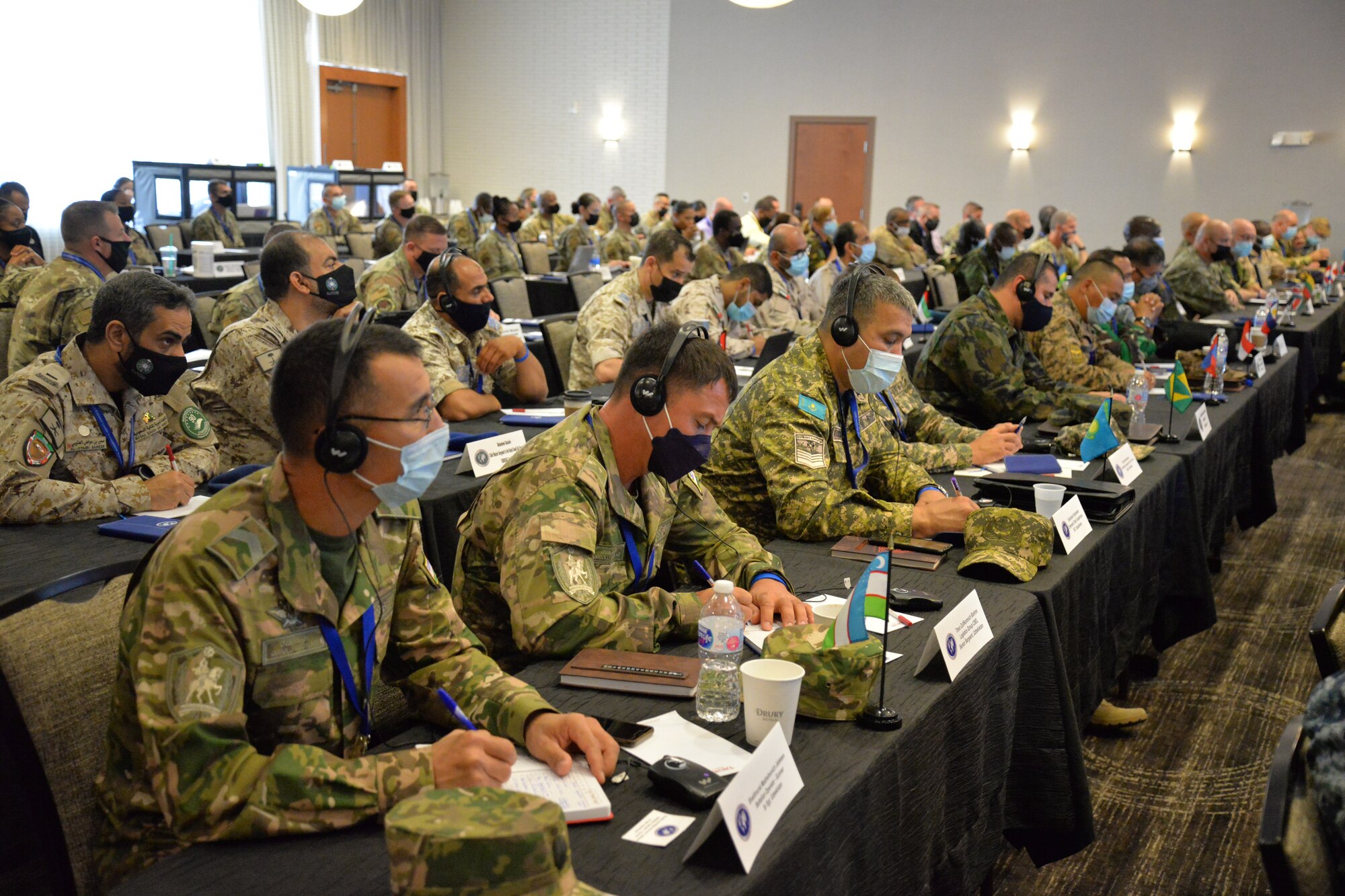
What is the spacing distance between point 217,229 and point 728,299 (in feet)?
21.6

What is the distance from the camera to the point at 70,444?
2.77 meters

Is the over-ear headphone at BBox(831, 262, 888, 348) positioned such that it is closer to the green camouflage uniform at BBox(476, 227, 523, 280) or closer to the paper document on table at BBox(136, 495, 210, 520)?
the paper document on table at BBox(136, 495, 210, 520)

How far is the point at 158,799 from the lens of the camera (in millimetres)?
1323

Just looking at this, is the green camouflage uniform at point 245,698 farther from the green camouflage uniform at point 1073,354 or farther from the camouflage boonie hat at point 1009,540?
the green camouflage uniform at point 1073,354

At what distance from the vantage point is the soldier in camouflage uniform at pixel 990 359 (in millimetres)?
4379

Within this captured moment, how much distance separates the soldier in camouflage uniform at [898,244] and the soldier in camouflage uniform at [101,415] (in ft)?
28.4

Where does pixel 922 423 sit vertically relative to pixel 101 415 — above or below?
below

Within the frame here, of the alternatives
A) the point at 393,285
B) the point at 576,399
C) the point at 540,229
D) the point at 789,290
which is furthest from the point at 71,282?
the point at 540,229

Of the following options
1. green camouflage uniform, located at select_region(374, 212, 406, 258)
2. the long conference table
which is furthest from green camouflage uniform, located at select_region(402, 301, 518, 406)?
green camouflage uniform, located at select_region(374, 212, 406, 258)

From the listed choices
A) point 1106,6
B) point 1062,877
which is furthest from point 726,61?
point 1062,877

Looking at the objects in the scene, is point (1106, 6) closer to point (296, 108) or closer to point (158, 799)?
point (296, 108)

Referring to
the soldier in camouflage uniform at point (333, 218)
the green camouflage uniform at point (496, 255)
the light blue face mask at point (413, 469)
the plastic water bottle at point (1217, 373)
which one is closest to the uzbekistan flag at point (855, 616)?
the light blue face mask at point (413, 469)

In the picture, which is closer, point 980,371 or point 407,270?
point 980,371

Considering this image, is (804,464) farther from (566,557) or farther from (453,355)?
(453,355)
